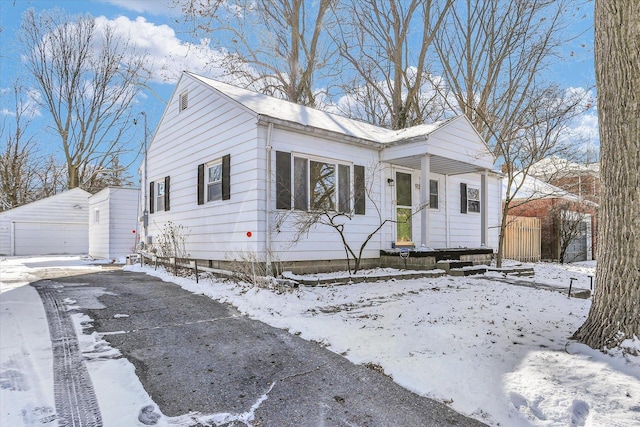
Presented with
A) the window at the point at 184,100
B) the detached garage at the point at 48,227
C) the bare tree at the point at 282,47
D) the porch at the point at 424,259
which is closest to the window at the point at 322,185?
the porch at the point at 424,259

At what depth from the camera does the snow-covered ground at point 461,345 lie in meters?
2.63

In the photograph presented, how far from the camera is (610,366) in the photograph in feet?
9.82

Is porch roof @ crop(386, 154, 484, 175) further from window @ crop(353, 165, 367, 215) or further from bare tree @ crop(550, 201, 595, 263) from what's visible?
bare tree @ crop(550, 201, 595, 263)

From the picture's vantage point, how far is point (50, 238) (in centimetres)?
2119

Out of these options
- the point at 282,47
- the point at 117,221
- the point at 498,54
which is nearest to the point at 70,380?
the point at 117,221

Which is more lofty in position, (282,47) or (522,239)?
(282,47)

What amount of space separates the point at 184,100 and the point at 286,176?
4517mm

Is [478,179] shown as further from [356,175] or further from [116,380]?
[116,380]

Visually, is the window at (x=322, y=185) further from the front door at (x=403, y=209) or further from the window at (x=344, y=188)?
the front door at (x=403, y=209)

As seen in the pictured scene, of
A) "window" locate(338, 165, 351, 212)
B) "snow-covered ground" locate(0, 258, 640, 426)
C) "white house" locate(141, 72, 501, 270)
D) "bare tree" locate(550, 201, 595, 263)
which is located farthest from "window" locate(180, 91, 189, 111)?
"bare tree" locate(550, 201, 595, 263)

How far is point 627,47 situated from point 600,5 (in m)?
0.58

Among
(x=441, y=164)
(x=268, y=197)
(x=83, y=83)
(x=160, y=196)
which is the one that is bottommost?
(x=268, y=197)

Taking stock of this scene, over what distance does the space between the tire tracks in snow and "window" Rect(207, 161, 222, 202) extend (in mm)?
4348

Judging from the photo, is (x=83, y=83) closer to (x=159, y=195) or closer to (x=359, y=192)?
(x=159, y=195)
